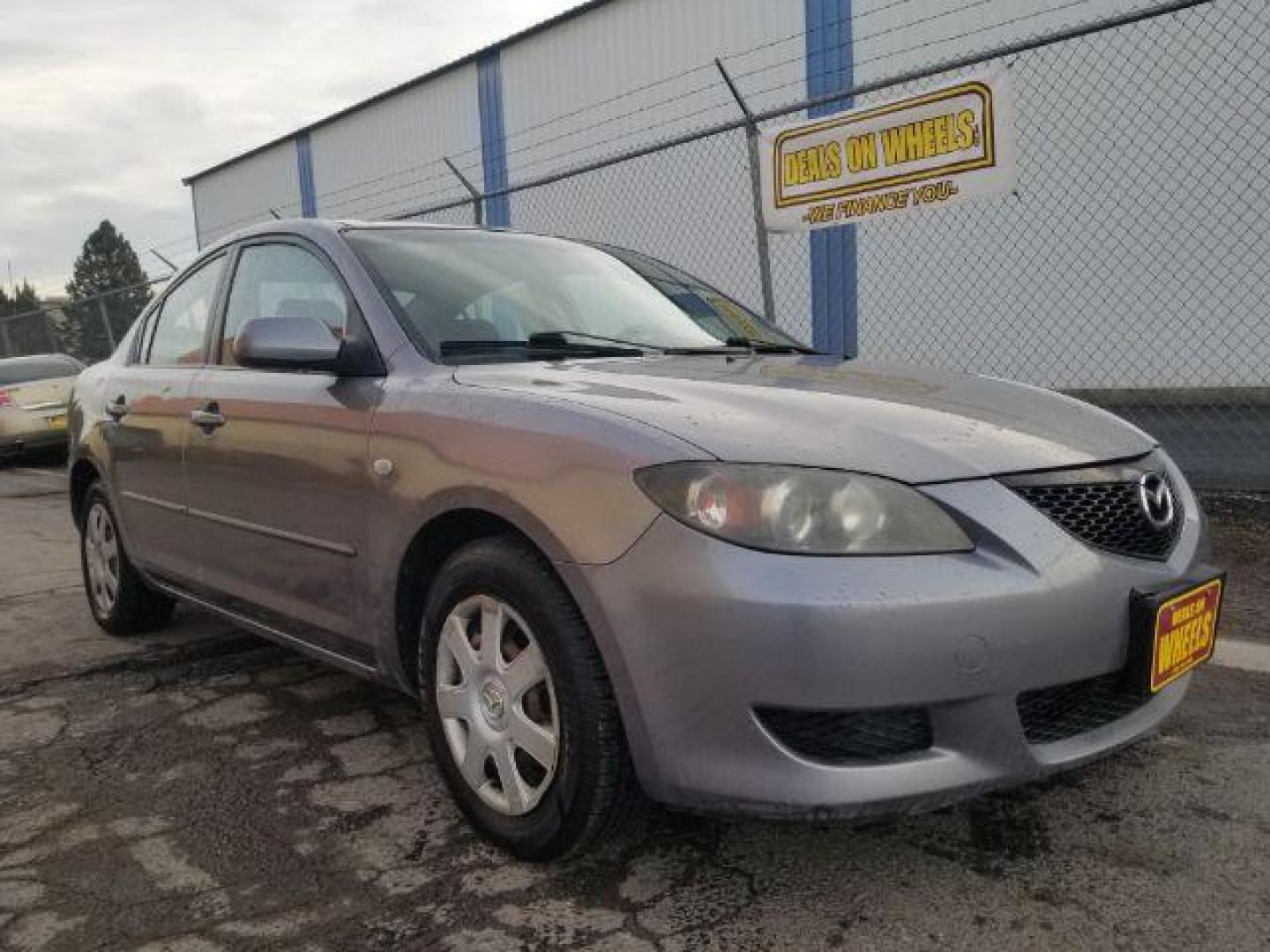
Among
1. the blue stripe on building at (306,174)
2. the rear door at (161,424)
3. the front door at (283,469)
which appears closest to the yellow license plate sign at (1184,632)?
the front door at (283,469)

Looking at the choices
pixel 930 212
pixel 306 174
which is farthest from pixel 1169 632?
pixel 306 174

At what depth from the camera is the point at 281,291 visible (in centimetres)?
332

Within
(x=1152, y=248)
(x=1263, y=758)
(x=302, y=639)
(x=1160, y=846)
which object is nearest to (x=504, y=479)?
(x=302, y=639)

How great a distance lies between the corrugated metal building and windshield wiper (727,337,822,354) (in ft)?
23.7

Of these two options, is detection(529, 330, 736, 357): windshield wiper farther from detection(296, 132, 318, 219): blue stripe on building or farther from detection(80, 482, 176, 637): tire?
detection(296, 132, 318, 219): blue stripe on building

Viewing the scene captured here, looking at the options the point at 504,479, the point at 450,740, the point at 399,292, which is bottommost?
the point at 450,740

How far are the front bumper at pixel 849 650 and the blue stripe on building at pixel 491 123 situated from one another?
14.6 meters

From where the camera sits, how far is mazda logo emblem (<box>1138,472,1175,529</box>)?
7.23ft

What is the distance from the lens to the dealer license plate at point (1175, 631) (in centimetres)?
204

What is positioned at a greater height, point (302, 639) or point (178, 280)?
point (178, 280)

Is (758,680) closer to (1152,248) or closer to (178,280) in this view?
(178,280)

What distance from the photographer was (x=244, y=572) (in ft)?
10.5

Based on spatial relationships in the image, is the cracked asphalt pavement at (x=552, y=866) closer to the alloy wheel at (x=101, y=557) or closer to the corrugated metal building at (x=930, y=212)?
the alloy wheel at (x=101, y=557)

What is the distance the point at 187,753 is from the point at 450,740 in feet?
3.31
